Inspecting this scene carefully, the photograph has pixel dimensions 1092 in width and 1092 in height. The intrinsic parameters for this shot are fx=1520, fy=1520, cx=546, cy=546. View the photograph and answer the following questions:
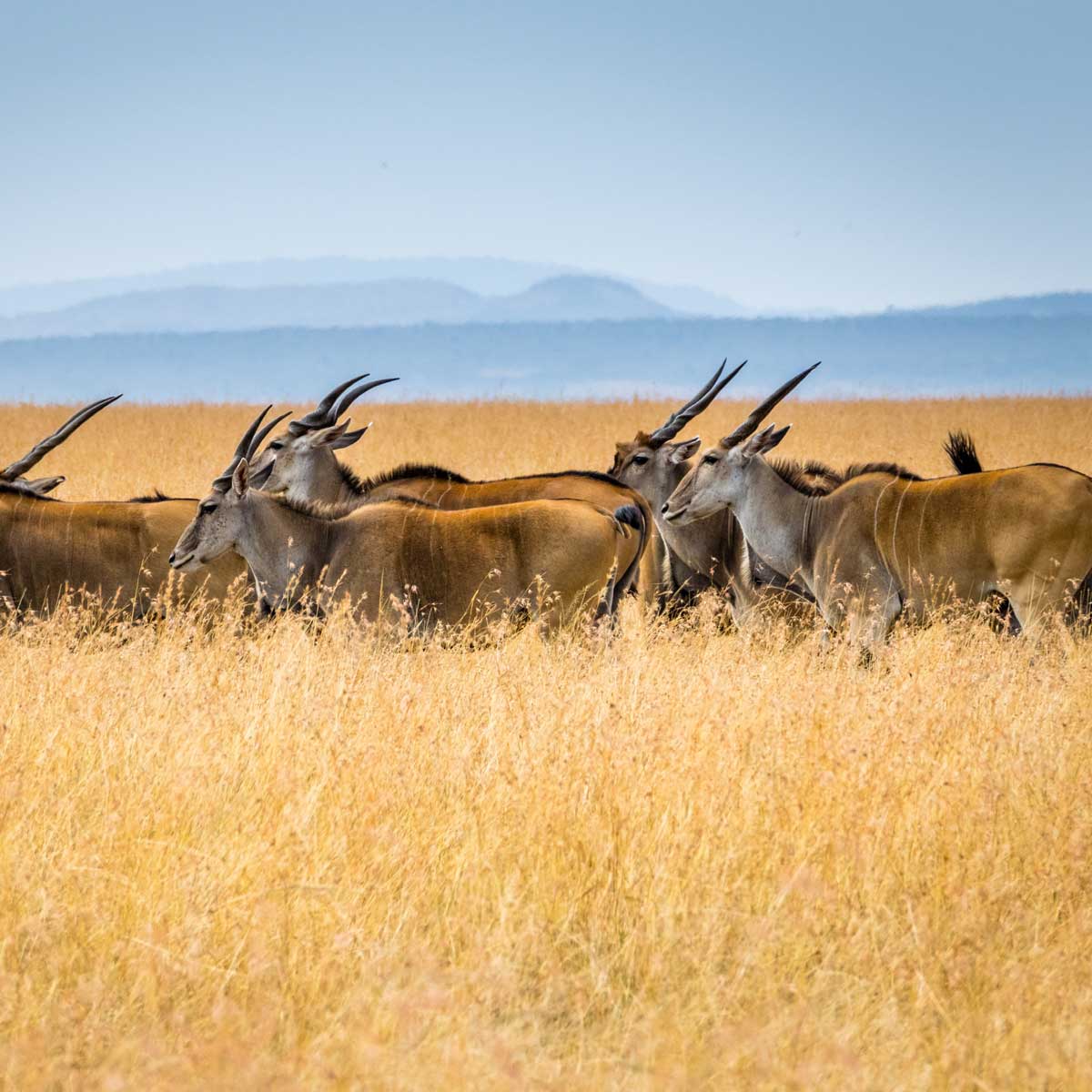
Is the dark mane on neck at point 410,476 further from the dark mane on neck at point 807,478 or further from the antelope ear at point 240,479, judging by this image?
the dark mane on neck at point 807,478

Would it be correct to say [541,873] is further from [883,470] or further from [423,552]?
[883,470]

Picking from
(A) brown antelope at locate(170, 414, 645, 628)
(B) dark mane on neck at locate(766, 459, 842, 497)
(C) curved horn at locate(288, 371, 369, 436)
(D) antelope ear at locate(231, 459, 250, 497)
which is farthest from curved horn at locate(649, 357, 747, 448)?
(D) antelope ear at locate(231, 459, 250, 497)

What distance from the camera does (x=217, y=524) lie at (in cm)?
809

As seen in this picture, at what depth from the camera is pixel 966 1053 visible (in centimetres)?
342

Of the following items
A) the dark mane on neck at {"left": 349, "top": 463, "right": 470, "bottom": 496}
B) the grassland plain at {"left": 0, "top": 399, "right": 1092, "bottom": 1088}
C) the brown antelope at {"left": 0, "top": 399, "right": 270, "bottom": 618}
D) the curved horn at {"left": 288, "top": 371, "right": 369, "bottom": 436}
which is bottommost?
the grassland plain at {"left": 0, "top": 399, "right": 1092, "bottom": 1088}

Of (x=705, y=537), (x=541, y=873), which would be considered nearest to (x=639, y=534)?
(x=705, y=537)

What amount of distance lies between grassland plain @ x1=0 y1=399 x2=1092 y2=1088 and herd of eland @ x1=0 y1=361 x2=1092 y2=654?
57 centimetres

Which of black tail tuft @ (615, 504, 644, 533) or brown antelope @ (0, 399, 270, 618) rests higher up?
black tail tuft @ (615, 504, 644, 533)

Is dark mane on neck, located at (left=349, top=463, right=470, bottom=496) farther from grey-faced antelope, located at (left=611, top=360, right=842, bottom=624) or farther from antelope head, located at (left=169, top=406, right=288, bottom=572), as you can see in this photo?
antelope head, located at (left=169, top=406, right=288, bottom=572)

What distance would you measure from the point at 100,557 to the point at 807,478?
428 cm

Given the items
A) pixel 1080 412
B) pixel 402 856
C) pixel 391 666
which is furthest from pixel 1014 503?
pixel 1080 412

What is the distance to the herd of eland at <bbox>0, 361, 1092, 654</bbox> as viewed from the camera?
7.66m

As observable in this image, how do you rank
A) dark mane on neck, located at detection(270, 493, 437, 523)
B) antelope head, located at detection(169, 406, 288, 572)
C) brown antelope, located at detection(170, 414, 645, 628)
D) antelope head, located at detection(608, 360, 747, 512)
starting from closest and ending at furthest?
brown antelope, located at detection(170, 414, 645, 628) < antelope head, located at detection(169, 406, 288, 572) < dark mane on neck, located at detection(270, 493, 437, 523) < antelope head, located at detection(608, 360, 747, 512)

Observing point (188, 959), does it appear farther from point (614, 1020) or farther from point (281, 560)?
point (281, 560)
